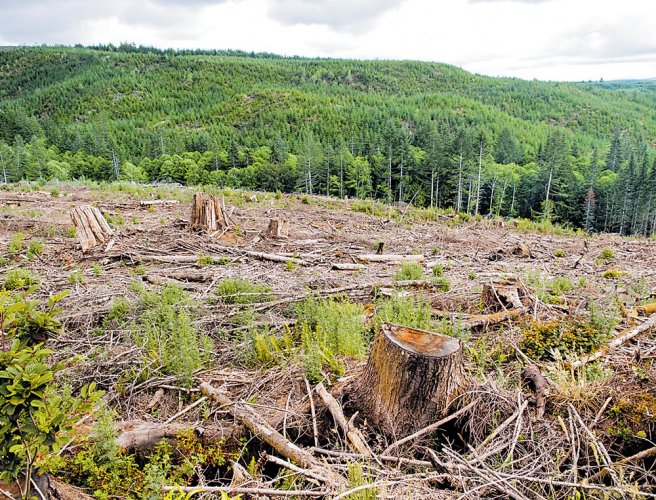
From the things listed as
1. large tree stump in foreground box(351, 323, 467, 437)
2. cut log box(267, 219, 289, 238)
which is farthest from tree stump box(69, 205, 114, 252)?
large tree stump in foreground box(351, 323, 467, 437)

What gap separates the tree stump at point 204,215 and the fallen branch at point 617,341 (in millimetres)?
7728

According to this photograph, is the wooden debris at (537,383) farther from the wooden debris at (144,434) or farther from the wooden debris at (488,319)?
the wooden debris at (144,434)

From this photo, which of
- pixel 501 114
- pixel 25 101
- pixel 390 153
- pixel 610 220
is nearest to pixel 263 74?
pixel 25 101

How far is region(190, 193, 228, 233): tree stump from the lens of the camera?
909 centimetres

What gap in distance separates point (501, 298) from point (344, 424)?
334cm

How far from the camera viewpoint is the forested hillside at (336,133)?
146 ft

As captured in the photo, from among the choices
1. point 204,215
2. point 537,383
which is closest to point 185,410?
point 537,383

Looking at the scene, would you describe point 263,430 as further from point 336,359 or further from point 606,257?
point 606,257

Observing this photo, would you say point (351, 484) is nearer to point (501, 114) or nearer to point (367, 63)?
point (501, 114)

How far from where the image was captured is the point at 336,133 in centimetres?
8219

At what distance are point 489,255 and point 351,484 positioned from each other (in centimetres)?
804

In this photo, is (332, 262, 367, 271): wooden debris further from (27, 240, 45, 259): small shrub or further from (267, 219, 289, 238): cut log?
(27, 240, 45, 259): small shrub

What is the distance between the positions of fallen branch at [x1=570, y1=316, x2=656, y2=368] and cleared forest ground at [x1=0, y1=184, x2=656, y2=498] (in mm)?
33

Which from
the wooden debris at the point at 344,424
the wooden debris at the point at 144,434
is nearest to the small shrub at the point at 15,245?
the wooden debris at the point at 144,434
